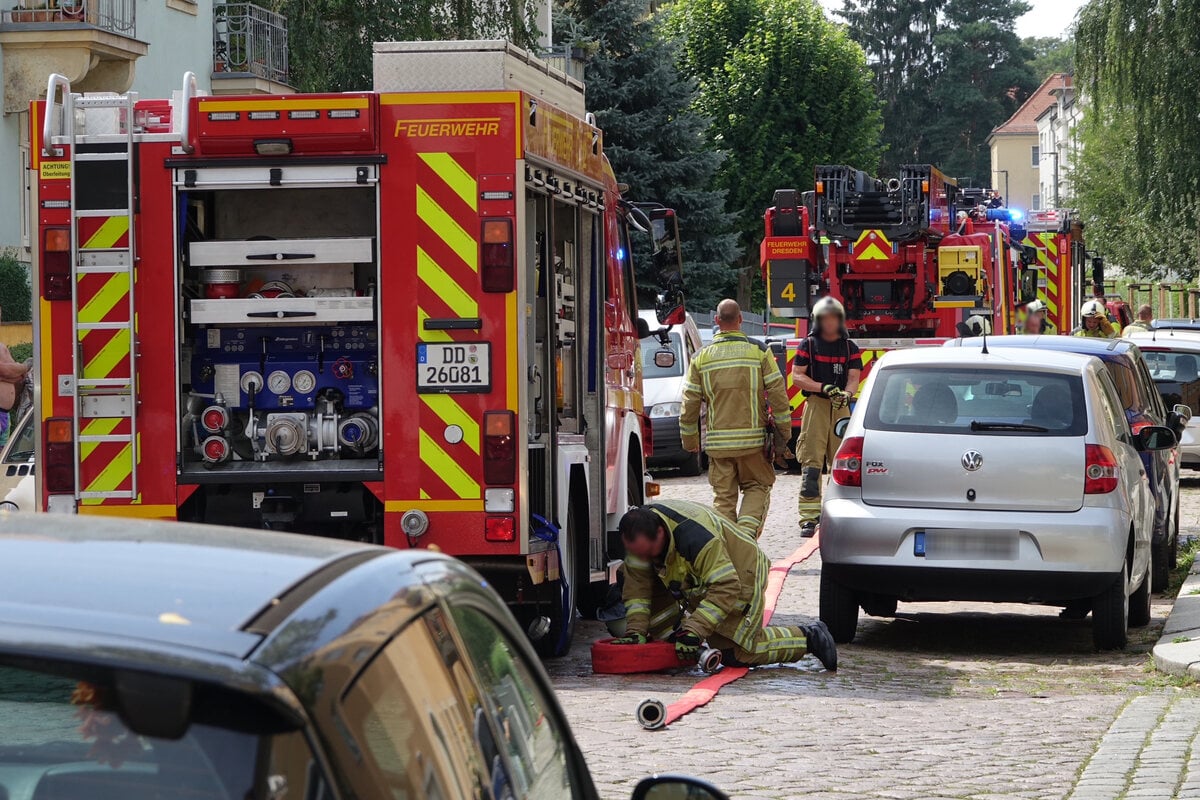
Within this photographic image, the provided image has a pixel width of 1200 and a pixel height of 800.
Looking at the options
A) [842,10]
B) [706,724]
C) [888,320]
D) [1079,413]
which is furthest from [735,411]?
[842,10]

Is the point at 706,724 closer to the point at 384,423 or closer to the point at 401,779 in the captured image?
the point at 384,423

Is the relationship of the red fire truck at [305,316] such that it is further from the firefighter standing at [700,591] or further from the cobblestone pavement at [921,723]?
the cobblestone pavement at [921,723]

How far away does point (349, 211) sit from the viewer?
374 inches

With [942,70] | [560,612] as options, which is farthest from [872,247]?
[942,70]

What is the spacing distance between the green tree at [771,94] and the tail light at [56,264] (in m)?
48.1

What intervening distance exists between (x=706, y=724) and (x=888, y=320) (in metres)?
14.6

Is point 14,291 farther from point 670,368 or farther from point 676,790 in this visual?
point 676,790

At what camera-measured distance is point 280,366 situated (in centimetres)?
930

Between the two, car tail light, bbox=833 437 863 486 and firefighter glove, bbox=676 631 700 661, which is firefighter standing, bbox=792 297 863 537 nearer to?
car tail light, bbox=833 437 863 486

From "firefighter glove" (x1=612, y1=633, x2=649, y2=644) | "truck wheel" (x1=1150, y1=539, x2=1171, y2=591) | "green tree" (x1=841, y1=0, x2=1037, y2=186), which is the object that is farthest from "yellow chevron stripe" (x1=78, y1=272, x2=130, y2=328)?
"green tree" (x1=841, y1=0, x2=1037, y2=186)

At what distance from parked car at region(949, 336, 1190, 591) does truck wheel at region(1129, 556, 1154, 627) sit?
1.00 m

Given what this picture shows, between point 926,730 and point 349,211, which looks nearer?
point 926,730

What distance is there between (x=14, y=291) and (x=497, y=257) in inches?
661

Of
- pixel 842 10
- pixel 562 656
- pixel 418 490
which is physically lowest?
pixel 562 656
